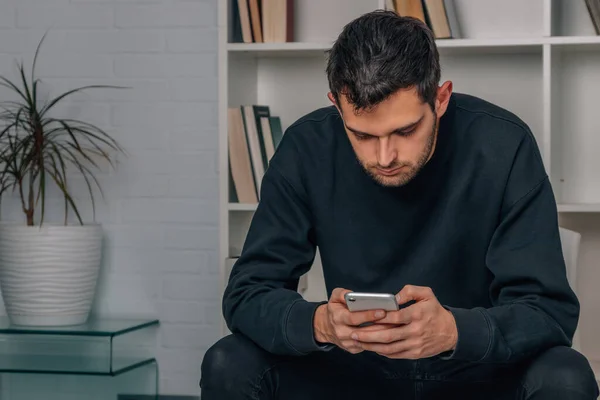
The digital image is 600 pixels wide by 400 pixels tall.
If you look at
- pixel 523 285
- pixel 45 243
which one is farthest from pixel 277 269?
pixel 45 243

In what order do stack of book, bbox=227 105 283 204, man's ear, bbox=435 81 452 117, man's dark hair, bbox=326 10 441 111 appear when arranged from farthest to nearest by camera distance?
stack of book, bbox=227 105 283 204, man's ear, bbox=435 81 452 117, man's dark hair, bbox=326 10 441 111

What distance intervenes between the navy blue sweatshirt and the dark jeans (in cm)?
5

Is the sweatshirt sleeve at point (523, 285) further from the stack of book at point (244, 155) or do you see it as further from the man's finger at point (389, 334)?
the stack of book at point (244, 155)

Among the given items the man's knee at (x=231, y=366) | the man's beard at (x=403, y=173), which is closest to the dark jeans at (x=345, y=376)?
the man's knee at (x=231, y=366)

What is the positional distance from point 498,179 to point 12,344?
5.49ft

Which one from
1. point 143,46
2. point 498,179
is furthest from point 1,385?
point 498,179

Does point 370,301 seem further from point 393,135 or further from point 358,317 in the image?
point 393,135

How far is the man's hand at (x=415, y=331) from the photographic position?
1524mm

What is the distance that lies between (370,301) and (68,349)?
1.58 meters

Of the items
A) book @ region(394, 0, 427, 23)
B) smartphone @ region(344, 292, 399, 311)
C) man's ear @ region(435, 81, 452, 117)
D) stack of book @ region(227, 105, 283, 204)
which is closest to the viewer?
smartphone @ region(344, 292, 399, 311)

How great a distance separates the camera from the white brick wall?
122 inches

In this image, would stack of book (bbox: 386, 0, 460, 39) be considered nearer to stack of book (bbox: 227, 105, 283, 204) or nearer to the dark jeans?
stack of book (bbox: 227, 105, 283, 204)

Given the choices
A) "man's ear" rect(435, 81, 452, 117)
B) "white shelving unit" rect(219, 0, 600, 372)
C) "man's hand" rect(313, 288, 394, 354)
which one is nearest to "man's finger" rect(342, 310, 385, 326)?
"man's hand" rect(313, 288, 394, 354)

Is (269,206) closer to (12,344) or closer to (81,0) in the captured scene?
(12,344)
